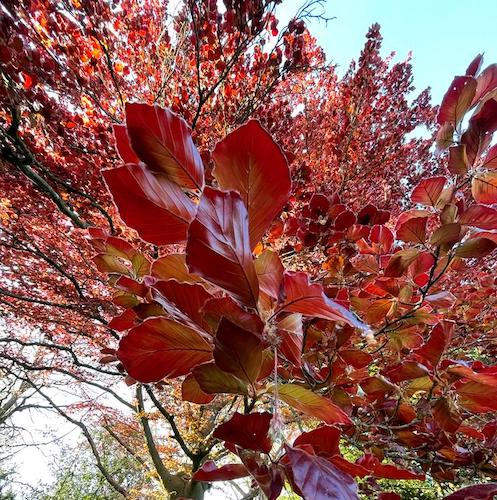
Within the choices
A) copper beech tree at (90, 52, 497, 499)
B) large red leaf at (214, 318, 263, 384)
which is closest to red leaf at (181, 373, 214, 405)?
copper beech tree at (90, 52, 497, 499)

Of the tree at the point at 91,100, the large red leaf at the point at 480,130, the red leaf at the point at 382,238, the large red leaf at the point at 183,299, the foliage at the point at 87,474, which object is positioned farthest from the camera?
A: the foliage at the point at 87,474

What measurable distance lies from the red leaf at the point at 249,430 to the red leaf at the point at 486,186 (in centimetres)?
46

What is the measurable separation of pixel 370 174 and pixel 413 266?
2.74 metres

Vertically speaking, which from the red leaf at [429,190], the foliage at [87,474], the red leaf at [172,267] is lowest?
the red leaf at [172,267]

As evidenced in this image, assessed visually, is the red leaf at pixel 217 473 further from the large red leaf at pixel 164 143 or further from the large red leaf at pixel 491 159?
the large red leaf at pixel 491 159

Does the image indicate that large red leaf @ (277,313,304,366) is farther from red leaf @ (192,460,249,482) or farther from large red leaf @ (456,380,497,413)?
large red leaf @ (456,380,497,413)

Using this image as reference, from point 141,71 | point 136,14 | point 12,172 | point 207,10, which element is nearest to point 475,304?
point 207,10

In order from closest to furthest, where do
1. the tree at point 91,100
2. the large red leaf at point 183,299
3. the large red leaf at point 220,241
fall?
the large red leaf at point 220,241
the large red leaf at point 183,299
the tree at point 91,100

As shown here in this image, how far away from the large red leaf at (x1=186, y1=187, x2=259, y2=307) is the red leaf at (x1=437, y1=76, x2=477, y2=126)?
413 millimetres

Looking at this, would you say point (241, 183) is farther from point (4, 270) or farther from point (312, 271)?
point (4, 270)

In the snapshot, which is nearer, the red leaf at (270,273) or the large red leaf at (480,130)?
the red leaf at (270,273)

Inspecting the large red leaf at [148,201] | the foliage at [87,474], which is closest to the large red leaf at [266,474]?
the large red leaf at [148,201]

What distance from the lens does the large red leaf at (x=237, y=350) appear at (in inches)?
11.0

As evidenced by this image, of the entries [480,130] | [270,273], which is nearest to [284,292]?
[270,273]
